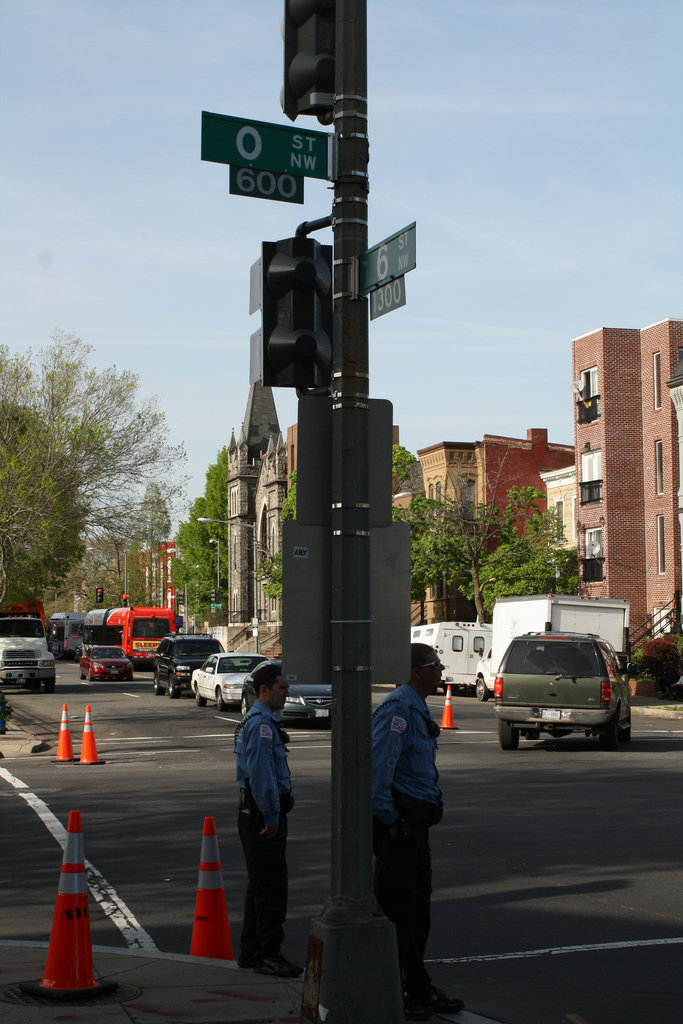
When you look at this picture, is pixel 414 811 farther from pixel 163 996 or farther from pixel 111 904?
pixel 111 904

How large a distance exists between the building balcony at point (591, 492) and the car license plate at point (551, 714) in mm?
32316

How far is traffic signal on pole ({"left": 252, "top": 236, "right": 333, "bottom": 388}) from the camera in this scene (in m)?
5.77

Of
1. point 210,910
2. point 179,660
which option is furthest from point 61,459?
point 210,910

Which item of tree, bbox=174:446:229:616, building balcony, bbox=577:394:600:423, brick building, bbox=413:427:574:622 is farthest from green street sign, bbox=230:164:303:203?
tree, bbox=174:446:229:616

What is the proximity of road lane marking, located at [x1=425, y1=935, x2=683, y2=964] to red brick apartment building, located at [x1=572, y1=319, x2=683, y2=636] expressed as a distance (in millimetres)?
40165

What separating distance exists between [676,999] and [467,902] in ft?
8.85

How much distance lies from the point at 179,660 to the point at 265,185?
105 feet

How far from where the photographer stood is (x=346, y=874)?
17.6ft

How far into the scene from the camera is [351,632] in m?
5.51

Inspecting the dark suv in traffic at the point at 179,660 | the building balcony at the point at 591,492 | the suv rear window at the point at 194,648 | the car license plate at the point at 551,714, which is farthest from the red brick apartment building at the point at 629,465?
the car license plate at the point at 551,714

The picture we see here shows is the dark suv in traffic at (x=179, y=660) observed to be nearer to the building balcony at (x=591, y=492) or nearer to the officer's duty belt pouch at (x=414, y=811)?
the building balcony at (x=591, y=492)

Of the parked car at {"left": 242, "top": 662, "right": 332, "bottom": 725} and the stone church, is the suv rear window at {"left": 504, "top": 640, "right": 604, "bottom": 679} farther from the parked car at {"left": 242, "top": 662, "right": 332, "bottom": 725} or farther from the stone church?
the stone church

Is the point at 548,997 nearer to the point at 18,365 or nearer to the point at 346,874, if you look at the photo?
the point at 346,874

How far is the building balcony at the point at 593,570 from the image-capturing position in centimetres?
5153
